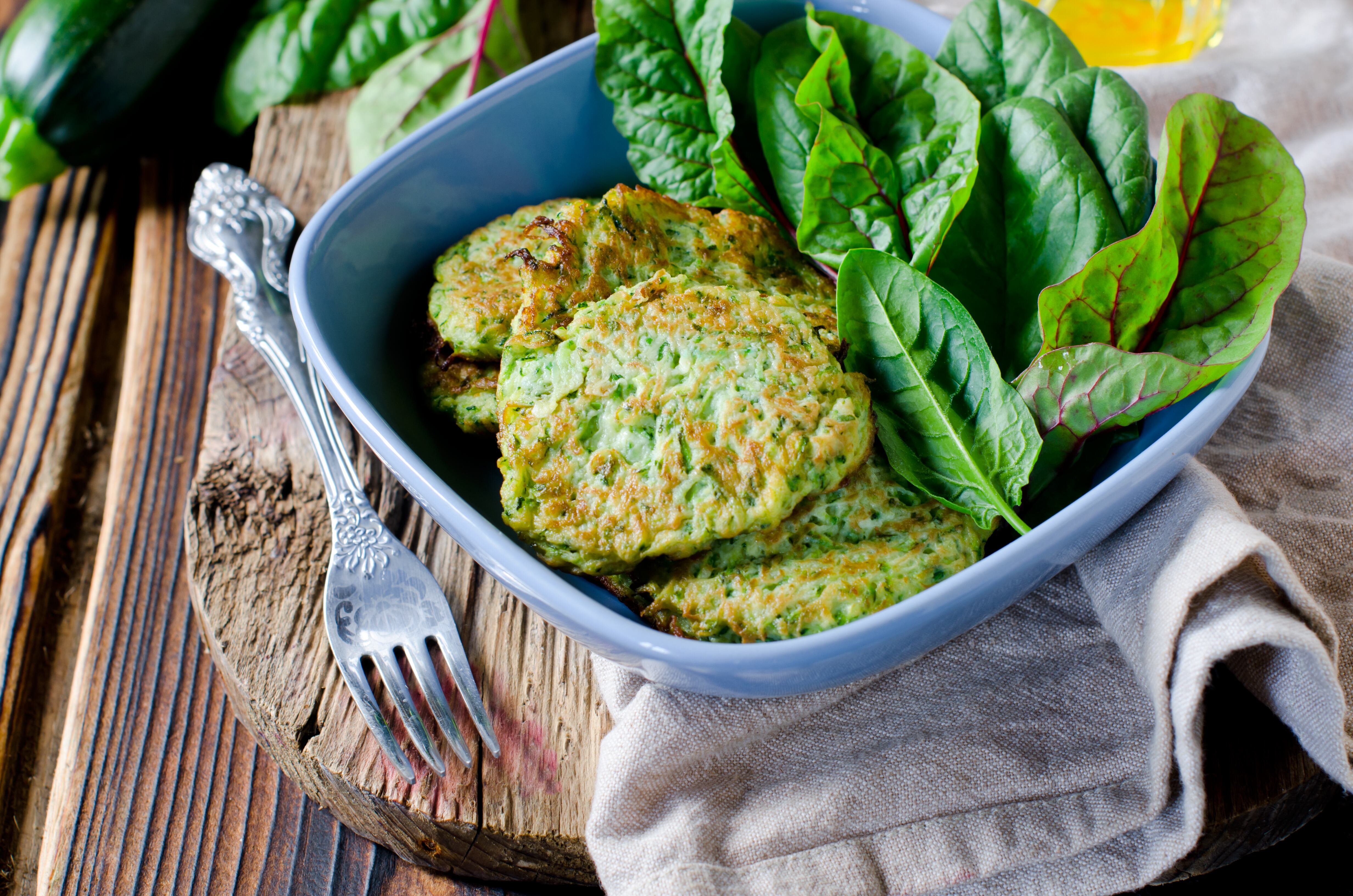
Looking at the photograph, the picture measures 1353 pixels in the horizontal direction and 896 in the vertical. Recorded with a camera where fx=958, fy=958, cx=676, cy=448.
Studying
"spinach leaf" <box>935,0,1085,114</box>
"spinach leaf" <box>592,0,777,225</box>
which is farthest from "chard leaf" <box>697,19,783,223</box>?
"spinach leaf" <box>935,0,1085,114</box>

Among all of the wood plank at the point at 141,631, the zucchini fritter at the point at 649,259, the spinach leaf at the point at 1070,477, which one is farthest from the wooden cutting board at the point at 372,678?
the spinach leaf at the point at 1070,477

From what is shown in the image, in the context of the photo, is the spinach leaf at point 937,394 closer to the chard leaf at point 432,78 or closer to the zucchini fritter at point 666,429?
the zucchini fritter at point 666,429

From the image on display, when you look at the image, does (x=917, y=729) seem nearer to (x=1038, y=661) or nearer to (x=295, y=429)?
(x=1038, y=661)

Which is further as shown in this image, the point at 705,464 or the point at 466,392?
the point at 466,392

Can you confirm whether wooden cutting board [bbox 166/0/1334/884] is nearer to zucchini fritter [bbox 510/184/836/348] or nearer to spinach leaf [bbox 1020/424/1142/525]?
spinach leaf [bbox 1020/424/1142/525]

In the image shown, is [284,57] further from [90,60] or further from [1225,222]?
[1225,222]

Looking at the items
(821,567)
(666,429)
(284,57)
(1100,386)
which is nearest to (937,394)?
(1100,386)
